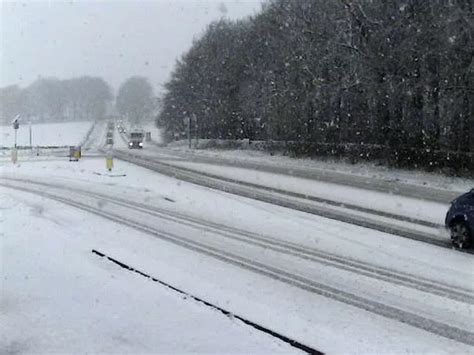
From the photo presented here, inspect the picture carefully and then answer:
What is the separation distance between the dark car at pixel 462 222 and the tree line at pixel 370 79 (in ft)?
51.7

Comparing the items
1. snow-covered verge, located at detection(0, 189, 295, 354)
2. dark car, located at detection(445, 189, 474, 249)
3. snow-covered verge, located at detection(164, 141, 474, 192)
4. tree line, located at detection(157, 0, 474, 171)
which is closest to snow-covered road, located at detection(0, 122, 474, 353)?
snow-covered verge, located at detection(0, 189, 295, 354)

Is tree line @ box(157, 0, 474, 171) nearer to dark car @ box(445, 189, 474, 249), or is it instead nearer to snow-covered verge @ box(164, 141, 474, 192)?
snow-covered verge @ box(164, 141, 474, 192)

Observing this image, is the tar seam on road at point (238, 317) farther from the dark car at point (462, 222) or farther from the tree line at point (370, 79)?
the tree line at point (370, 79)

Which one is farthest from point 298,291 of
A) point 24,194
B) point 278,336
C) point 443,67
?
point 443,67

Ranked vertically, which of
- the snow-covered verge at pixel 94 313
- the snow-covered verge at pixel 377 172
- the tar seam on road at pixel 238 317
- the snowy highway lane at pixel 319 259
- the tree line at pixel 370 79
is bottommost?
the snowy highway lane at pixel 319 259

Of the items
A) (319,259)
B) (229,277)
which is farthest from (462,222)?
(229,277)

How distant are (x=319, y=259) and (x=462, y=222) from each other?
12.2 ft

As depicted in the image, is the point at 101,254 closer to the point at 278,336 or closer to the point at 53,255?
the point at 53,255

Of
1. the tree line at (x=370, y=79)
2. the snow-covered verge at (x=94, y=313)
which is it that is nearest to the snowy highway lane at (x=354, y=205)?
the snow-covered verge at (x=94, y=313)

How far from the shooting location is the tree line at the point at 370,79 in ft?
97.9

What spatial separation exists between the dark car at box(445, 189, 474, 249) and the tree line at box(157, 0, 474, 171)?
15743 millimetres

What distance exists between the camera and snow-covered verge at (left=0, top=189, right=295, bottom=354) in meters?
6.66

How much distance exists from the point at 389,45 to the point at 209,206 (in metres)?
18.3

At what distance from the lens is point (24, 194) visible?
2198 cm
